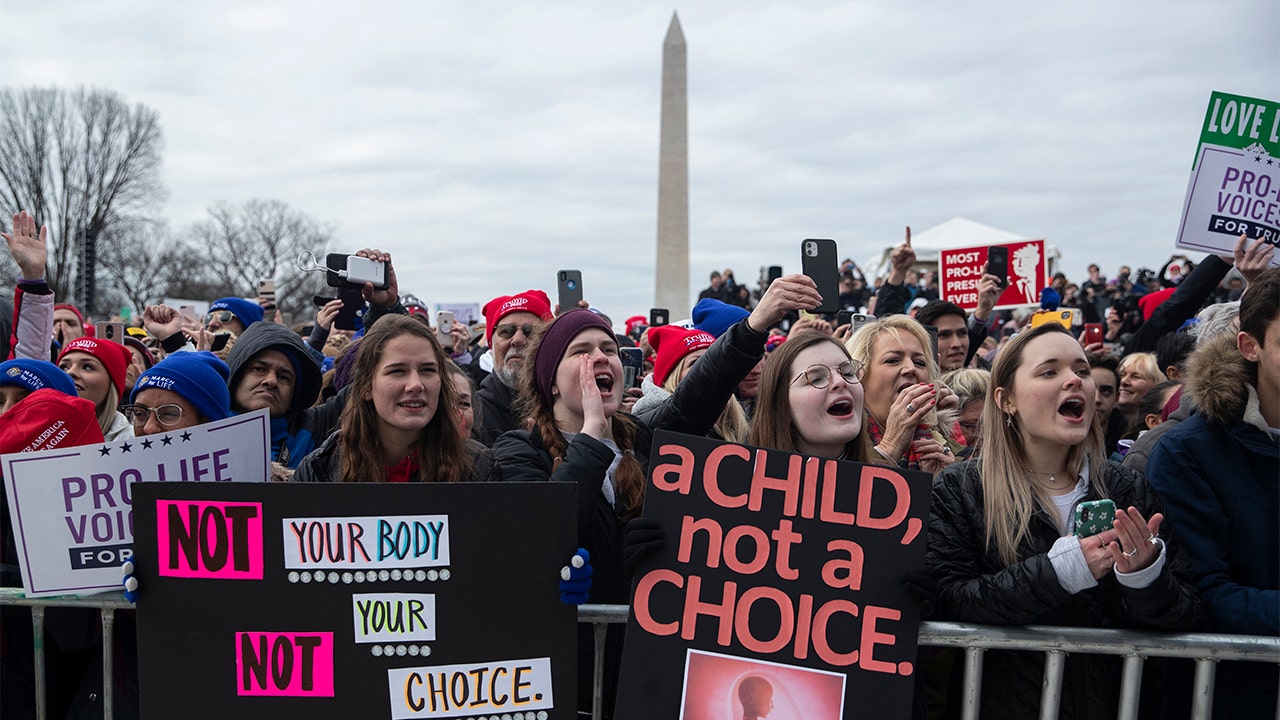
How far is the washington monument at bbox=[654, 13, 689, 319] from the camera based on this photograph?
24.4 metres

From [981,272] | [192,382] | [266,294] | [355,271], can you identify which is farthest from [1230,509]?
[266,294]

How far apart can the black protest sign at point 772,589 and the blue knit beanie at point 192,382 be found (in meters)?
1.84

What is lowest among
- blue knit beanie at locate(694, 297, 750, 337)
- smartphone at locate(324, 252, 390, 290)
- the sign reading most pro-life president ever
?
blue knit beanie at locate(694, 297, 750, 337)

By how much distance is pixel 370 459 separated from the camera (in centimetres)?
323

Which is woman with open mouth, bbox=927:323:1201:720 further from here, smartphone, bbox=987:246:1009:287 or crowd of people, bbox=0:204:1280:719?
smartphone, bbox=987:246:1009:287

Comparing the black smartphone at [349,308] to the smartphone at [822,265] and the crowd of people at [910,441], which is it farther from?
the smartphone at [822,265]

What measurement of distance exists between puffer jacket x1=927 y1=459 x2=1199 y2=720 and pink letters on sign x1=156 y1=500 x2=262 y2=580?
6.25 feet

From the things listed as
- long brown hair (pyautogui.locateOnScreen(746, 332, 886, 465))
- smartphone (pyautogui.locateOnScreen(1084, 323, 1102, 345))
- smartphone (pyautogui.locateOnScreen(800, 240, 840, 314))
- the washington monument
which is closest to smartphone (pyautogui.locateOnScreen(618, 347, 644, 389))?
smartphone (pyautogui.locateOnScreen(800, 240, 840, 314))

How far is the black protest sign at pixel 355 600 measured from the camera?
272 cm

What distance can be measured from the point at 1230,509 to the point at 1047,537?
0.51 metres

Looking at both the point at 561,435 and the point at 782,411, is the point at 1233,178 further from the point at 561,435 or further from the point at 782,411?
the point at 561,435

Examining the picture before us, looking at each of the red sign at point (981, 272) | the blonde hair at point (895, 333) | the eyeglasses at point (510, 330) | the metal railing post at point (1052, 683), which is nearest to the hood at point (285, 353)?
the eyeglasses at point (510, 330)

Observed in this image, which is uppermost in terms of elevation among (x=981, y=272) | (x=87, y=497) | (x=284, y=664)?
(x=981, y=272)

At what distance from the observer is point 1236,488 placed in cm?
283
